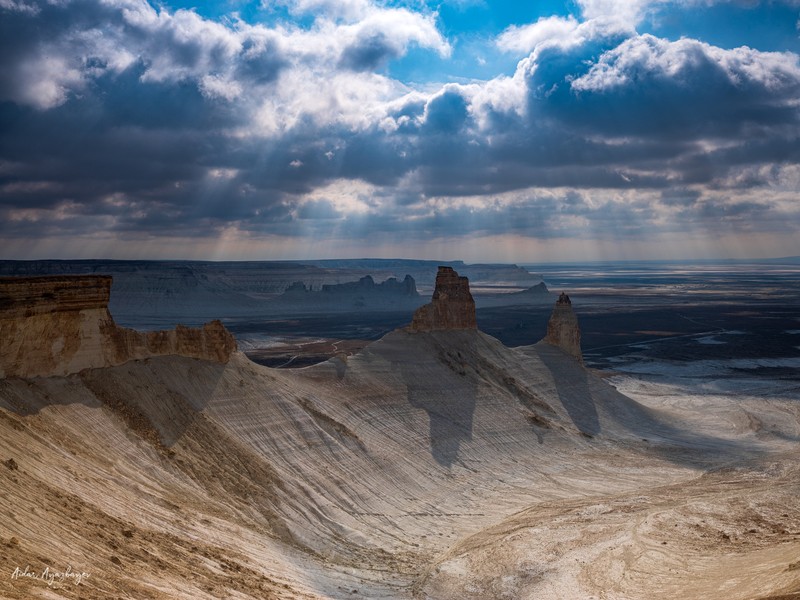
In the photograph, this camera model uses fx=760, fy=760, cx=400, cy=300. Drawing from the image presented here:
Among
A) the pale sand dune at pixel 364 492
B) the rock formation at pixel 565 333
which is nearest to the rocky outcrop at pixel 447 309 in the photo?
the pale sand dune at pixel 364 492

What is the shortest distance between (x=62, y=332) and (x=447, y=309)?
25.0 metres

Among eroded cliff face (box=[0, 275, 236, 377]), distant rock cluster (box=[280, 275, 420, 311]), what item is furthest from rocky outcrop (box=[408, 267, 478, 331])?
distant rock cluster (box=[280, 275, 420, 311])

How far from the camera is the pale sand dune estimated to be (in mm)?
16812

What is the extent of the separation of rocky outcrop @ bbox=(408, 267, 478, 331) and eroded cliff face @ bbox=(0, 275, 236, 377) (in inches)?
716

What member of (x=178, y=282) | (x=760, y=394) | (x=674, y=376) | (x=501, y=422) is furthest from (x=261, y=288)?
(x=501, y=422)

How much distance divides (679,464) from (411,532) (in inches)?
703

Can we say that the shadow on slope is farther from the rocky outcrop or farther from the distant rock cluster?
the distant rock cluster

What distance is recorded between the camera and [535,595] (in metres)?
20.0

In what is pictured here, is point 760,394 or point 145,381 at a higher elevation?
point 145,381

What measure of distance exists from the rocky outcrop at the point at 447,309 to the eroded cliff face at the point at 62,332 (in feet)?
59.7

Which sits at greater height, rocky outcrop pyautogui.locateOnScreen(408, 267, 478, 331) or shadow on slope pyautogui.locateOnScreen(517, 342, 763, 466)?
rocky outcrop pyautogui.locateOnScreen(408, 267, 478, 331)

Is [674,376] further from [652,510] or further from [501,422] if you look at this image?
[652,510]

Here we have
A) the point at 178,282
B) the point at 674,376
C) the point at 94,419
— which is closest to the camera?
the point at 94,419

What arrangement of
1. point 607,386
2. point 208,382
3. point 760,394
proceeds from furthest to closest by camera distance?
point 760,394 < point 607,386 < point 208,382
